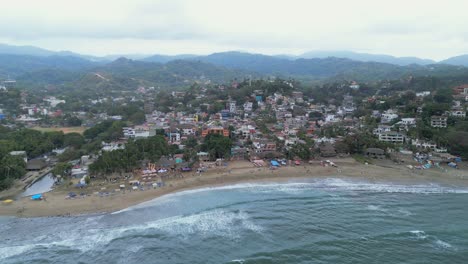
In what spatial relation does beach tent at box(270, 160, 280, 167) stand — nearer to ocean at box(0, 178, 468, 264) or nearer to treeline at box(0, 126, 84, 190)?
ocean at box(0, 178, 468, 264)

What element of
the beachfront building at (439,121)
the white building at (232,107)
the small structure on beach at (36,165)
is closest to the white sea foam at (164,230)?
the small structure on beach at (36,165)

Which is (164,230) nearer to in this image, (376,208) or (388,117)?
(376,208)

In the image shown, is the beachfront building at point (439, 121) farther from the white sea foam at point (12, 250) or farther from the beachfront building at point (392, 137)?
the white sea foam at point (12, 250)

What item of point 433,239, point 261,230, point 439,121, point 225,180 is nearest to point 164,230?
point 261,230

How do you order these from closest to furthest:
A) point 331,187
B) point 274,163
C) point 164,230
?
point 164,230 → point 331,187 → point 274,163

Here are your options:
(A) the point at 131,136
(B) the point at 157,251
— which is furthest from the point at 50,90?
(B) the point at 157,251

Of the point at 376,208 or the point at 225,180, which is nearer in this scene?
the point at 376,208

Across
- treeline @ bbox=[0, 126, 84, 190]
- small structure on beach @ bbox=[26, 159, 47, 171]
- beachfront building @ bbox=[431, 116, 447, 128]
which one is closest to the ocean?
treeline @ bbox=[0, 126, 84, 190]
